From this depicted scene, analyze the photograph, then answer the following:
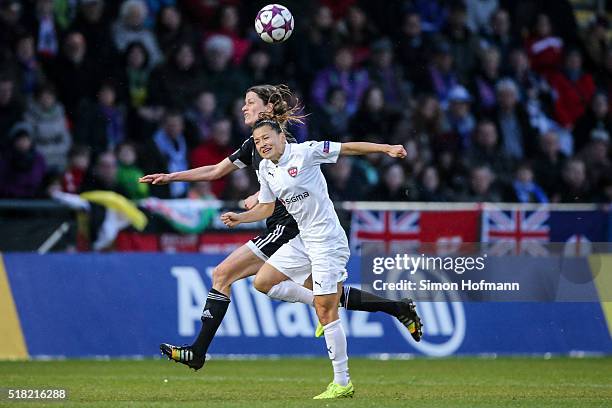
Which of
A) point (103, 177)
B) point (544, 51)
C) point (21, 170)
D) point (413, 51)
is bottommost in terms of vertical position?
point (103, 177)

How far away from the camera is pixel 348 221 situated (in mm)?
13305

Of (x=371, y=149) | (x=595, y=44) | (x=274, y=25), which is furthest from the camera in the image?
(x=595, y=44)

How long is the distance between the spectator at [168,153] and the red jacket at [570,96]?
6427mm

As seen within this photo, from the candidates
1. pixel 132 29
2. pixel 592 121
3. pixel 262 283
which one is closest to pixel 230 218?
pixel 262 283

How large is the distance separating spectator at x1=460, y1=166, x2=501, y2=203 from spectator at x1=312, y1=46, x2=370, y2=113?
1.90 metres

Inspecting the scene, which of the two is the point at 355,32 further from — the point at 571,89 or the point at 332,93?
the point at 571,89

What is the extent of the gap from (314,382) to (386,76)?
795 cm

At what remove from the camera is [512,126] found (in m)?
18.3

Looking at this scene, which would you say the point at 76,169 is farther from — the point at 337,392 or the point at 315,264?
the point at 337,392

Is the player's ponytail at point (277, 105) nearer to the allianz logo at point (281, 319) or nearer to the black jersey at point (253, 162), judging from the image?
the black jersey at point (253, 162)

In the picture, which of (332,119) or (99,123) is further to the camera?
(332,119)

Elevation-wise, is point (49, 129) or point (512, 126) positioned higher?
point (49, 129)

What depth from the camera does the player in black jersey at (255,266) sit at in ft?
32.1

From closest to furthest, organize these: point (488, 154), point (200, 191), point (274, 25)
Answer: point (274, 25)
point (200, 191)
point (488, 154)
